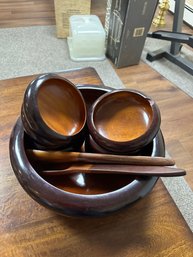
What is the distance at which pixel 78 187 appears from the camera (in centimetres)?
41

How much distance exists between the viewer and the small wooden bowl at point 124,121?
1.25 ft

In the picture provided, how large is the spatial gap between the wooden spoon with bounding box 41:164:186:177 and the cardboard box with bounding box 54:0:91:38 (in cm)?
152

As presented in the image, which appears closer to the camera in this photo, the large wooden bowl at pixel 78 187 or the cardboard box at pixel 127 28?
the large wooden bowl at pixel 78 187

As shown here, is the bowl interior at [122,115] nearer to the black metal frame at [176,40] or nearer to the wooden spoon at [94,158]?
the wooden spoon at [94,158]

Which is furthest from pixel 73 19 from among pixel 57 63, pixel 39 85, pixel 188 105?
pixel 39 85

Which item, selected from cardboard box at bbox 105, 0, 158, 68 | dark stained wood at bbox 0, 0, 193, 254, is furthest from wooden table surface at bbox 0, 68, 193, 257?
cardboard box at bbox 105, 0, 158, 68

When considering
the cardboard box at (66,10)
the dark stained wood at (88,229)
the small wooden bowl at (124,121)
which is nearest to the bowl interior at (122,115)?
the small wooden bowl at (124,121)

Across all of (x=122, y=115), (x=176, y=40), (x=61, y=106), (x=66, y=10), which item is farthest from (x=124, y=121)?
(x=66, y=10)

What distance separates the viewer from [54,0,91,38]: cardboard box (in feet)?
5.34

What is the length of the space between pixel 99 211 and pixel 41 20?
194 centimetres

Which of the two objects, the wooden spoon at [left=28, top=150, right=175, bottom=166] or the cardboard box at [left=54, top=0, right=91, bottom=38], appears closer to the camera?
the wooden spoon at [left=28, top=150, right=175, bottom=166]

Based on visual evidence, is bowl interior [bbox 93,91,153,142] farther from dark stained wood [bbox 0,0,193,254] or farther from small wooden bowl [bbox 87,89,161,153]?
dark stained wood [bbox 0,0,193,254]

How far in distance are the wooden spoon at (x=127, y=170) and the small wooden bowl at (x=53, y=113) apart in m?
0.04

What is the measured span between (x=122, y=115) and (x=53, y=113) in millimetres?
121
